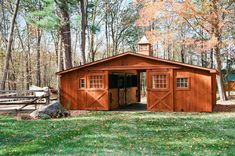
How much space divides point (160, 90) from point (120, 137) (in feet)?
30.6

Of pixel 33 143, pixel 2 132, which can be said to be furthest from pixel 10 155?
pixel 2 132

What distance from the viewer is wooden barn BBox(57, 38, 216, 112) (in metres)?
19.2

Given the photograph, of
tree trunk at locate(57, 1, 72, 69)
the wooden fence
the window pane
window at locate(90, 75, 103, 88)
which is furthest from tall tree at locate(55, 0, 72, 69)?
the window pane

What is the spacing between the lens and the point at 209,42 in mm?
23766

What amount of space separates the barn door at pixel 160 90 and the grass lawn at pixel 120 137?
14.9 ft

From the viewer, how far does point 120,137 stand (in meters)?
10.9

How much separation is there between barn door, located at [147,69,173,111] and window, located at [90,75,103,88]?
2824 millimetres

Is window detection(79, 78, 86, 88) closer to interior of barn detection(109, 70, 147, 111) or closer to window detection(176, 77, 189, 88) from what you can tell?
interior of barn detection(109, 70, 147, 111)

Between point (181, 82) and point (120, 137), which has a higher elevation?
point (181, 82)

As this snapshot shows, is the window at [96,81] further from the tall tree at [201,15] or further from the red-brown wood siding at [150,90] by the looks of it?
the tall tree at [201,15]

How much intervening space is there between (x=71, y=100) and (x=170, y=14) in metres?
9.11

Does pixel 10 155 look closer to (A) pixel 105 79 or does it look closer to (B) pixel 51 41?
(A) pixel 105 79

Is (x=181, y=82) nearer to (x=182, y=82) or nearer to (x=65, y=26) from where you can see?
(x=182, y=82)

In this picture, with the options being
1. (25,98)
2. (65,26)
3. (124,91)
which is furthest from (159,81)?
(65,26)
